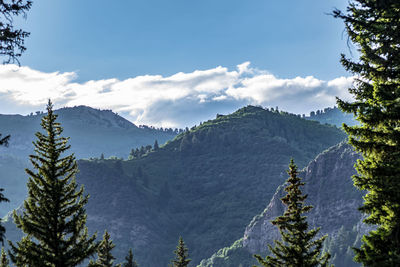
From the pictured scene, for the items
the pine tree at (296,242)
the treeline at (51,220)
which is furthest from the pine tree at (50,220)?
the pine tree at (296,242)

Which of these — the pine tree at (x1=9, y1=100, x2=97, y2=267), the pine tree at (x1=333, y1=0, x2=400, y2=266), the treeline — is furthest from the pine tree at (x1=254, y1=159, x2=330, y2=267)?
the pine tree at (x1=9, y1=100, x2=97, y2=267)

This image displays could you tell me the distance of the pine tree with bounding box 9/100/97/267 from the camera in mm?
21375

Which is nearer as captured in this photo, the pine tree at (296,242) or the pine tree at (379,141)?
the pine tree at (379,141)

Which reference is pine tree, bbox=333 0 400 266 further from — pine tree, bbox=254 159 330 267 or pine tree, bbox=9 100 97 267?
pine tree, bbox=9 100 97 267

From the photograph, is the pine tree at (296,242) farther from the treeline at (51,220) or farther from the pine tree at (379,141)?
the treeline at (51,220)

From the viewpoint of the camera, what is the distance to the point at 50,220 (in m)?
22.6

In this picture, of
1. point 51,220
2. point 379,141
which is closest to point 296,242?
point 379,141

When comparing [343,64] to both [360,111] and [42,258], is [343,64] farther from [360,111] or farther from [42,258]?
[42,258]

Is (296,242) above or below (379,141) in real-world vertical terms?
below

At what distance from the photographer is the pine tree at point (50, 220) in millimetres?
21375

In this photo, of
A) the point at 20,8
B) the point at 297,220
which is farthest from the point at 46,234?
the point at 297,220

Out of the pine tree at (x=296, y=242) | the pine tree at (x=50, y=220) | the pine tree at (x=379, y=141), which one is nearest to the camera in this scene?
the pine tree at (x=379, y=141)

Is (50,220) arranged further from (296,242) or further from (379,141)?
(379,141)

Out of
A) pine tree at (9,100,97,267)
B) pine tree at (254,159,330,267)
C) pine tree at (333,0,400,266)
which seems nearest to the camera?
pine tree at (333,0,400,266)
